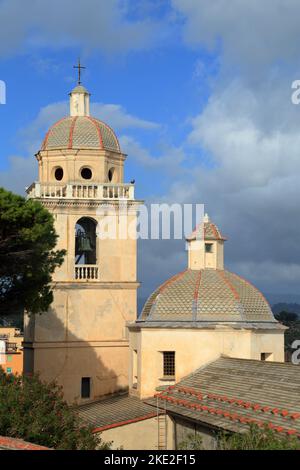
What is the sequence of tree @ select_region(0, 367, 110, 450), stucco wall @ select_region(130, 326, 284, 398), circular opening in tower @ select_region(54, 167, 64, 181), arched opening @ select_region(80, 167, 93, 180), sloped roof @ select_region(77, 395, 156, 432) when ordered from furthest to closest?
circular opening in tower @ select_region(54, 167, 64, 181), arched opening @ select_region(80, 167, 93, 180), stucco wall @ select_region(130, 326, 284, 398), sloped roof @ select_region(77, 395, 156, 432), tree @ select_region(0, 367, 110, 450)

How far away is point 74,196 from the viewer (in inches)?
1791

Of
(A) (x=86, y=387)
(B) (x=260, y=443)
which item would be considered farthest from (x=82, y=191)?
(B) (x=260, y=443)

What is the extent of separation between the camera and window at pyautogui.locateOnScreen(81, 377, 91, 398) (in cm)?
4456

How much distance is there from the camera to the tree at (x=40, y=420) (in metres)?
27.6

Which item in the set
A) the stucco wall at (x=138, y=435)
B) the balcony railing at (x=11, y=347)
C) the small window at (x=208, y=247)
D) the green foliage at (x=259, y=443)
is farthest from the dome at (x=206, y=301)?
the balcony railing at (x=11, y=347)

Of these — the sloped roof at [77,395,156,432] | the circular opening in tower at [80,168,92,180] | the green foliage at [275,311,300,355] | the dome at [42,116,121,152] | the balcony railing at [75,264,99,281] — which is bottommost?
the sloped roof at [77,395,156,432]

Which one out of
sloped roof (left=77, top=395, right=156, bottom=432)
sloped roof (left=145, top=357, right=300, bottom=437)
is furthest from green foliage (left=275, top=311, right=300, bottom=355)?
sloped roof (left=145, top=357, right=300, bottom=437)

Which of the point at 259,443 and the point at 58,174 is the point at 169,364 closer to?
the point at 58,174

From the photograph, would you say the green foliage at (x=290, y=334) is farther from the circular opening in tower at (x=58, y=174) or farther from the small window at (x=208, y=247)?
the circular opening in tower at (x=58, y=174)

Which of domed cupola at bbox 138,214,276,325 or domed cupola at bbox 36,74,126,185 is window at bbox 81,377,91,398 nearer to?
domed cupola at bbox 138,214,276,325

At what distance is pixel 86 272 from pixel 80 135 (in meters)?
6.98

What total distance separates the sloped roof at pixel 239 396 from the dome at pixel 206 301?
82.0 inches

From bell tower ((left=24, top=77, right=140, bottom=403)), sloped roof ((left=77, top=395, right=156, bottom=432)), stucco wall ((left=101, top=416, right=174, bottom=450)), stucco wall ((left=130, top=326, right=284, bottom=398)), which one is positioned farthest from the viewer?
bell tower ((left=24, top=77, right=140, bottom=403))
